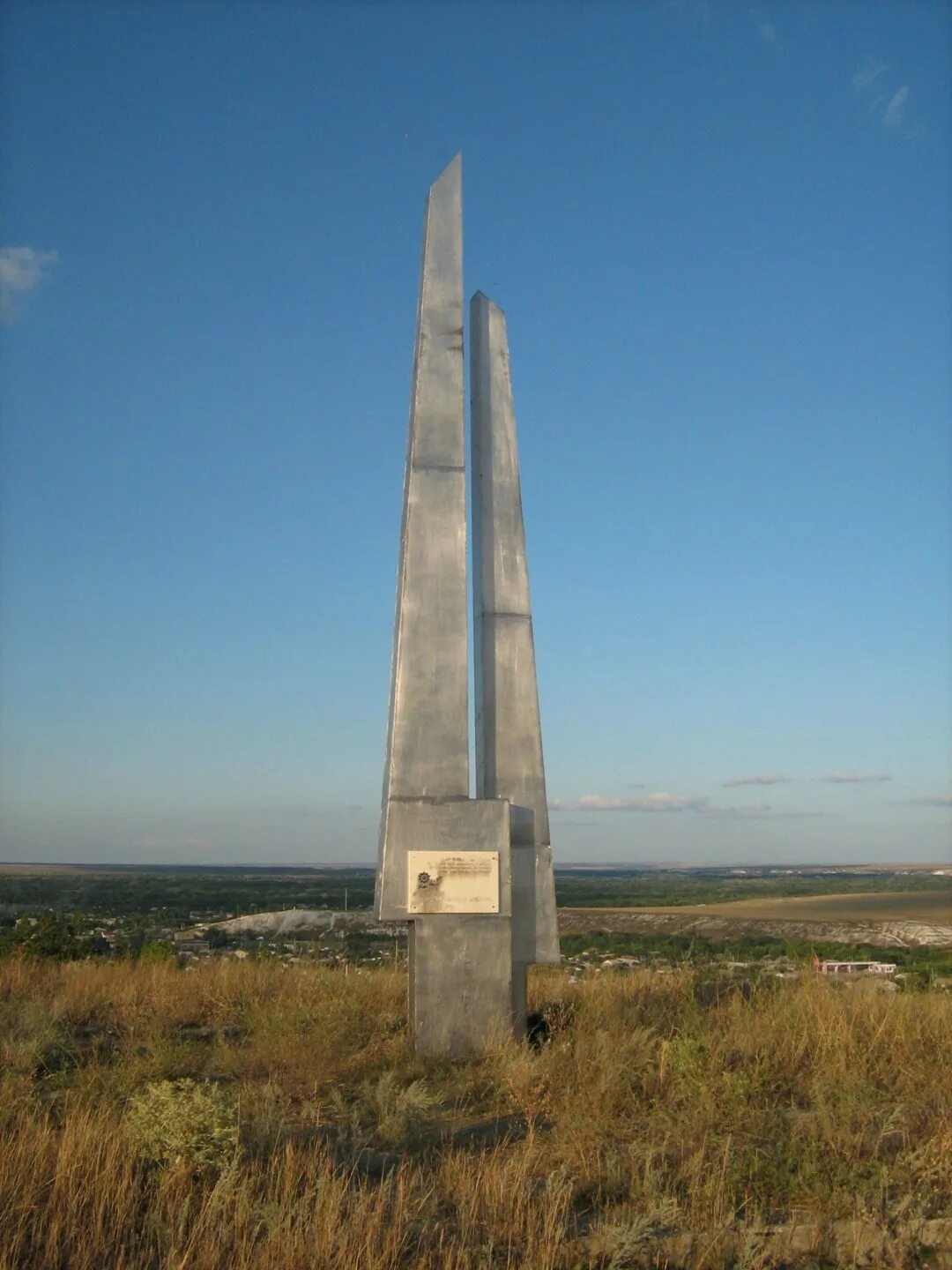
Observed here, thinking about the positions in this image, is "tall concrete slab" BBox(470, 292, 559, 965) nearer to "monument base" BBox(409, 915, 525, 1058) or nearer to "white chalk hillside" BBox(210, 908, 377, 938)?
"monument base" BBox(409, 915, 525, 1058)

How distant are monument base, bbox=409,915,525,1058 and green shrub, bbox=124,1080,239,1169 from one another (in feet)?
10.4

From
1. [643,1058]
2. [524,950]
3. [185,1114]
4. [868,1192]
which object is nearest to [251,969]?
[524,950]

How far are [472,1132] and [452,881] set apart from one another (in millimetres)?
2583

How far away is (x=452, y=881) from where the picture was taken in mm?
8586

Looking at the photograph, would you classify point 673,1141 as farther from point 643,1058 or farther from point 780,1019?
point 780,1019

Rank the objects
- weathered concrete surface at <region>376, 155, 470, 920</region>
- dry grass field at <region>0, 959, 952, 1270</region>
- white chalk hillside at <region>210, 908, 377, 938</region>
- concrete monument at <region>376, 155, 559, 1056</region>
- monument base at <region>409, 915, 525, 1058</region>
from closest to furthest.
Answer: dry grass field at <region>0, 959, 952, 1270</region> → monument base at <region>409, 915, 525, 1058</region> → concrete monument at <region>376, 155, 559, 1056</region> → weathered concrete surface at <region>376, 155, 470, 920</region> → white chalk hillside at <region>210, 908, 377, 938</region>

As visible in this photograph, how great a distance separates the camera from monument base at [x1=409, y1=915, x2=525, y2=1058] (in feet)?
27.4

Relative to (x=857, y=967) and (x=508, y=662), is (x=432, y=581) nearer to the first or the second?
(x=508, y=662)

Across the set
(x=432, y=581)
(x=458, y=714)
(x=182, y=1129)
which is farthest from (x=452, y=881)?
(x=182, y=1129)

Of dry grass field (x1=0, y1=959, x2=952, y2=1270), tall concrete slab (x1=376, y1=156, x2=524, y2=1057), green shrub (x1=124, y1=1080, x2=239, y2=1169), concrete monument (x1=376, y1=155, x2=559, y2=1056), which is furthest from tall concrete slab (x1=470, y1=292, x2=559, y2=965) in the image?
green shrub (x1=124, y1=1080, x2=239, y2=1169)

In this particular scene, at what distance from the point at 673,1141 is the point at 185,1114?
2.41 metres

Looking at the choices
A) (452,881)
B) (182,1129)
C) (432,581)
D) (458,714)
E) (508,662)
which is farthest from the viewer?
(508,662)

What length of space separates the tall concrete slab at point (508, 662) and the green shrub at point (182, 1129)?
3.90 m

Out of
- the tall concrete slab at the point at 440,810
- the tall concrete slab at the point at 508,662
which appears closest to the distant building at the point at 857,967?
the tall concrete slab at the point at 508,662
